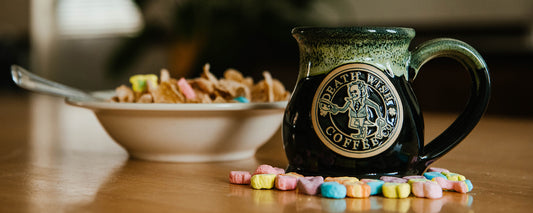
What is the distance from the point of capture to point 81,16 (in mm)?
4910

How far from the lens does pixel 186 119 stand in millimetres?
714

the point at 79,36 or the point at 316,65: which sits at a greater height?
the point at 79,36

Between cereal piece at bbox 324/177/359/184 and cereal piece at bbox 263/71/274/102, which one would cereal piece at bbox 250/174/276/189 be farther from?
cereal piece at bbox 263/71/274/102

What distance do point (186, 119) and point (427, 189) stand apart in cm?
33

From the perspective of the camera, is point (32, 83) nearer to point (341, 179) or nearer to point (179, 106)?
point (179, 106)

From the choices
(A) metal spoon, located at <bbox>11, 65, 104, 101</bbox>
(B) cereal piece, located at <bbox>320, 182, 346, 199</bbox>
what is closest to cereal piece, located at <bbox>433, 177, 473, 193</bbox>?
(B) cereal piece, located at <bbox>320, 182, 346, 199</bbox>

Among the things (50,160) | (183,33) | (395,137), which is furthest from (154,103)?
(183,33)

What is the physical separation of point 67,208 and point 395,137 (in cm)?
32

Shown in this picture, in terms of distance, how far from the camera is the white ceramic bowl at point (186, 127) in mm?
705

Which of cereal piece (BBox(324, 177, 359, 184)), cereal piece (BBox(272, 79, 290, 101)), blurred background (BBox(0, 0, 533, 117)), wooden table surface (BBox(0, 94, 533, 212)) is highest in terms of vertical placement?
blurred background (BBox(0, 0, 533, 117))

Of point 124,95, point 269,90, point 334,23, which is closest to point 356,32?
point 269,90

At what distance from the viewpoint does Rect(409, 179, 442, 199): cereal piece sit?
0.51m

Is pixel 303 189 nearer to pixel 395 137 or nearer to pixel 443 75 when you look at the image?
pixel 395 137

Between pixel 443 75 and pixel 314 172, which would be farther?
pixel 443 75
